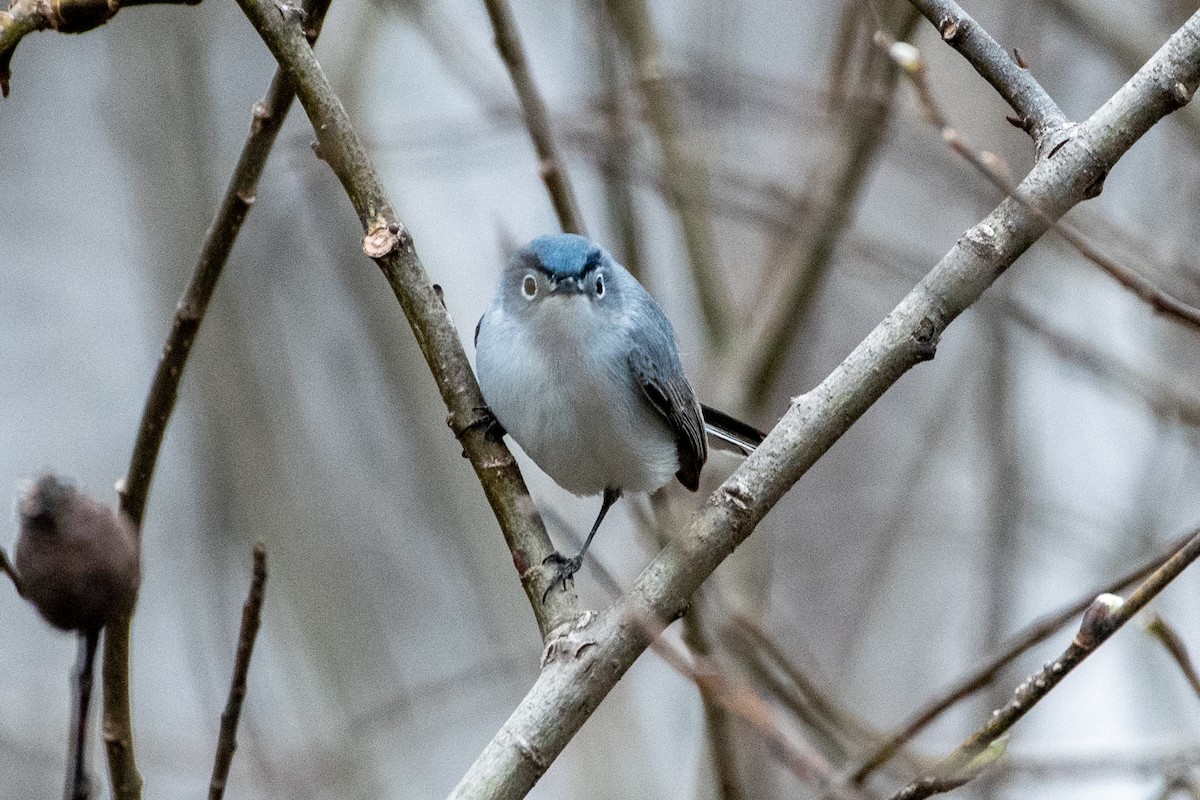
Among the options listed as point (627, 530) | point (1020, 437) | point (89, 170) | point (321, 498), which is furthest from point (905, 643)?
point (89, 170)

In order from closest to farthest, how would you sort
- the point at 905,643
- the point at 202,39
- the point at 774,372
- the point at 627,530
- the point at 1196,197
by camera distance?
1. the point at 774,372
2. the point at 1196,197
3. the point at 202,39
4. the point at 627,530
5. the point at 905,643

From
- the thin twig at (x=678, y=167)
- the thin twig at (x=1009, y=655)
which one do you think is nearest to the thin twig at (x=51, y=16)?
the thin twig at (x=1009, y=655)

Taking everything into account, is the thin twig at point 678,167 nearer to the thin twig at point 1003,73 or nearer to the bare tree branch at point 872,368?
the thin twig at point 1003,73

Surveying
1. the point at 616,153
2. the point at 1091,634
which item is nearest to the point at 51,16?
the point at 1091,634

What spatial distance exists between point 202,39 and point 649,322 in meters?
3.48

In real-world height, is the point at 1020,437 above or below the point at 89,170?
below

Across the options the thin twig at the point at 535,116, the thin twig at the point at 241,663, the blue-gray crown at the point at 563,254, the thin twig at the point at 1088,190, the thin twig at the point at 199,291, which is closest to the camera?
the thin twig at the point at 241,663

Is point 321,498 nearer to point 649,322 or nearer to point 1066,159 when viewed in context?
point 649,322

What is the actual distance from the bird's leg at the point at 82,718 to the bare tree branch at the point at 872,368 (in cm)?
73

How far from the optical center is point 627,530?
5.90 m

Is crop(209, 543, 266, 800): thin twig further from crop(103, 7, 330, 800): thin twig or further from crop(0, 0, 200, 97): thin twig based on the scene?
crop(0, 0, 200, 97): thin twig

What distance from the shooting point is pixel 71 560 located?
3.26 feet

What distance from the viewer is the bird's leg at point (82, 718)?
3.24 feet

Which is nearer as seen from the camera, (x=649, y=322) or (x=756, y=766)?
(x=649, y=322)
